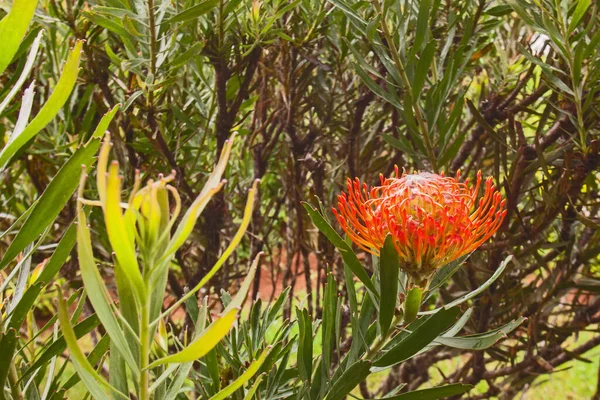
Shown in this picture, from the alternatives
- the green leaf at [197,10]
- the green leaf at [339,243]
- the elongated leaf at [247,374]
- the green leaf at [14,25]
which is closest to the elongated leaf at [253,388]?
the elongated leaf at [247,374]

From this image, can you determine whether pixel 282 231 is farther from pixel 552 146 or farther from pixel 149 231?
pixel 149 231

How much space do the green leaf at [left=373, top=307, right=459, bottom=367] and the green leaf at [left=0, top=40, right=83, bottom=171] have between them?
258 mm

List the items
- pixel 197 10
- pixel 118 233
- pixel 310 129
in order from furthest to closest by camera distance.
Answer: pixel 310 129
pixel 197 10
pixel 118 233

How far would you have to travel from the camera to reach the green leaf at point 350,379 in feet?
1.29

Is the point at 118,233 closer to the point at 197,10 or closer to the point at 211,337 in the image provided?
the point at 211,337

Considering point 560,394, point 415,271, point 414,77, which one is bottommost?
point 560,394

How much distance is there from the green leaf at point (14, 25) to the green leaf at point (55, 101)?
0.03m

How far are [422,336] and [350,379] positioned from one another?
0.06m

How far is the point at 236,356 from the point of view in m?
0.52

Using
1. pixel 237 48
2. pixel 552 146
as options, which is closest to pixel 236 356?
pixel 237 48

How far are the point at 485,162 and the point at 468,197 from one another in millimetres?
715

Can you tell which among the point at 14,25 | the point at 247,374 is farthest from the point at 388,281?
the point at 14,25

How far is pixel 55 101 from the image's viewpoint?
0.33 meters

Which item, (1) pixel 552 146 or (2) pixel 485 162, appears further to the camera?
(2) pixel 485 162
